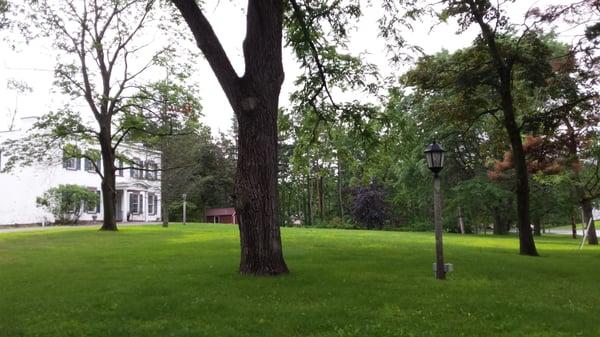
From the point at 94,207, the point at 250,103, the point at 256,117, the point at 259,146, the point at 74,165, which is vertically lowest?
the point at 94,207

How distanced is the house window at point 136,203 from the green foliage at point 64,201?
920 cm

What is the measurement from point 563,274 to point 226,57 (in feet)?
26.3

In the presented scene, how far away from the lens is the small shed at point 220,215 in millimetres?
53059

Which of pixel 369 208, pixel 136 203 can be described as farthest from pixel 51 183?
pixel 369 208

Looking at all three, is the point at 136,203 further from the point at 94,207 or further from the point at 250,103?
the point at 250,103

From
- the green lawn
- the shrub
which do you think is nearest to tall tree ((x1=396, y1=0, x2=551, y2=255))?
the green lawn

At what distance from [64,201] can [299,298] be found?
1276 inches

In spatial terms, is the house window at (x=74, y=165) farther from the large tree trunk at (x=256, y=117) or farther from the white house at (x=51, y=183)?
the large tree trunk at (x=256, y=117)

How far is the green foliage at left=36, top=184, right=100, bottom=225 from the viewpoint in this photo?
3594 centimetres

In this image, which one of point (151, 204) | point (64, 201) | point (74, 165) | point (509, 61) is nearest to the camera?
point (509, 61)

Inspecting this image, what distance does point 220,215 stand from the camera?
54719 mm

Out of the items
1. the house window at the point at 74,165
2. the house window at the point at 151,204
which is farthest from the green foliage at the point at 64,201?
the house window at the point at 151,204

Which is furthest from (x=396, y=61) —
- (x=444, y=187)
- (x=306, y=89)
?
(x=444, y=187)

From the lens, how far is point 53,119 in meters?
25.1
